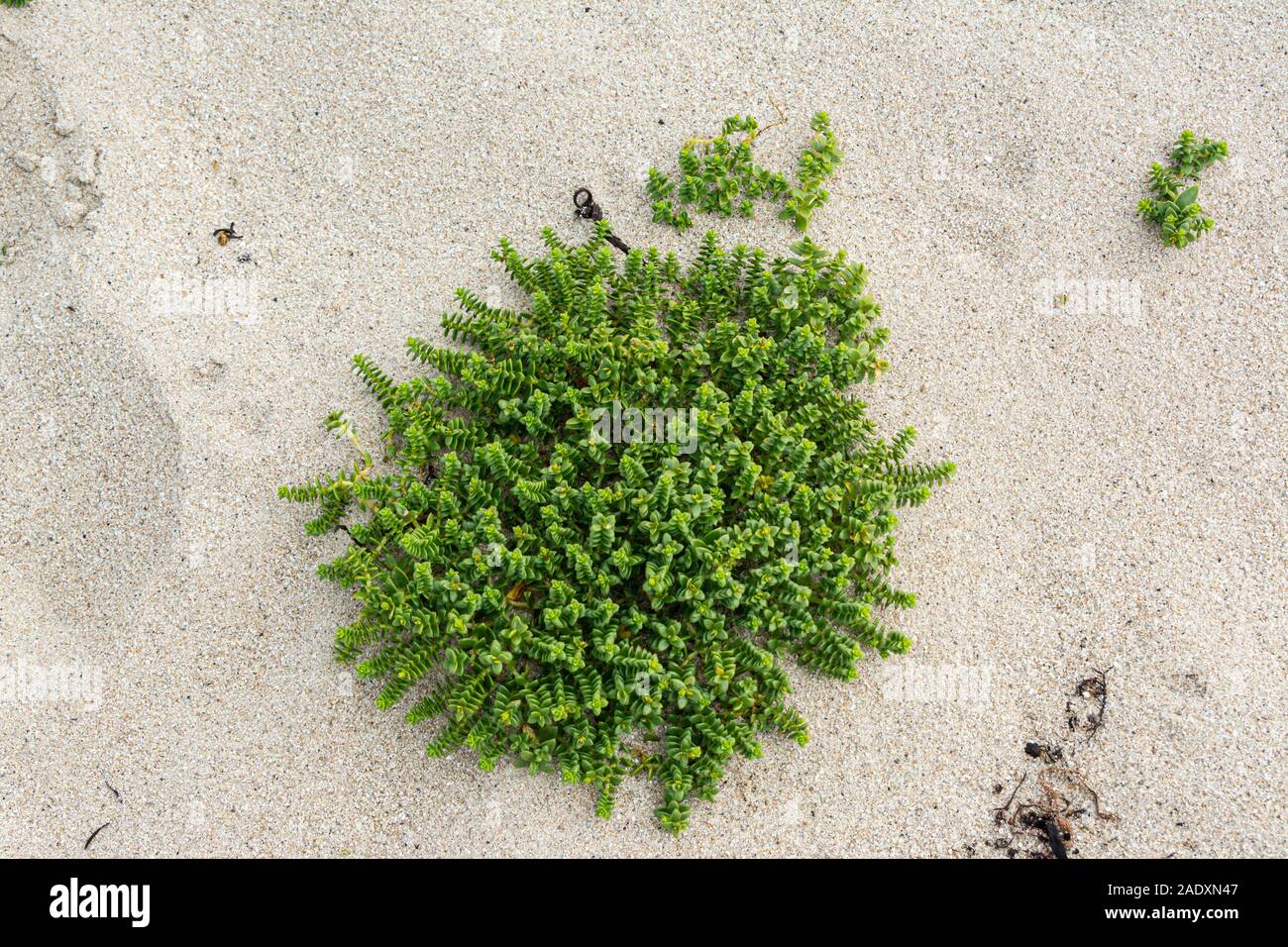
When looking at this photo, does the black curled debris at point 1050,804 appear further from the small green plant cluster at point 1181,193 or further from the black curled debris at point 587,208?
the black curled debris at point 587,208

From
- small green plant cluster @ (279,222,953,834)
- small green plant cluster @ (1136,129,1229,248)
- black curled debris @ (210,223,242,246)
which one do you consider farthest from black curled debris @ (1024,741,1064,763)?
black curled debris @ (210,223,242,246)

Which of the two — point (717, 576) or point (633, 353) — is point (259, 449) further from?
point (717, 576)

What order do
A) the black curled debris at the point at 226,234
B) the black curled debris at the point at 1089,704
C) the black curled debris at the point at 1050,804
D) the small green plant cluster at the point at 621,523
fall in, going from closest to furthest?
the small green plant cluster at the point at 621,523
the black curled debris at the point at 1050,804
the black curled debris at the point at 1089,704
the black curled debris at the point at 226,234

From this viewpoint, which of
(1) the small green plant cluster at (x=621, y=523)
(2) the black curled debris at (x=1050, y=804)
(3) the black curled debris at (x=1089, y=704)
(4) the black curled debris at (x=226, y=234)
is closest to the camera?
(1) the small green plant cluster at (x=621, y=523)

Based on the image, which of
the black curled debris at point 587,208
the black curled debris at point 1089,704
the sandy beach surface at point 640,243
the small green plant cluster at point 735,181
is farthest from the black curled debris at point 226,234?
the black curled debris at point 1089,704

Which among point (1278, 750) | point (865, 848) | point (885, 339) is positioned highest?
point (885, 339)

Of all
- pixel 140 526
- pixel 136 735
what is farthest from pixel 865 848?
pixel 140 526
